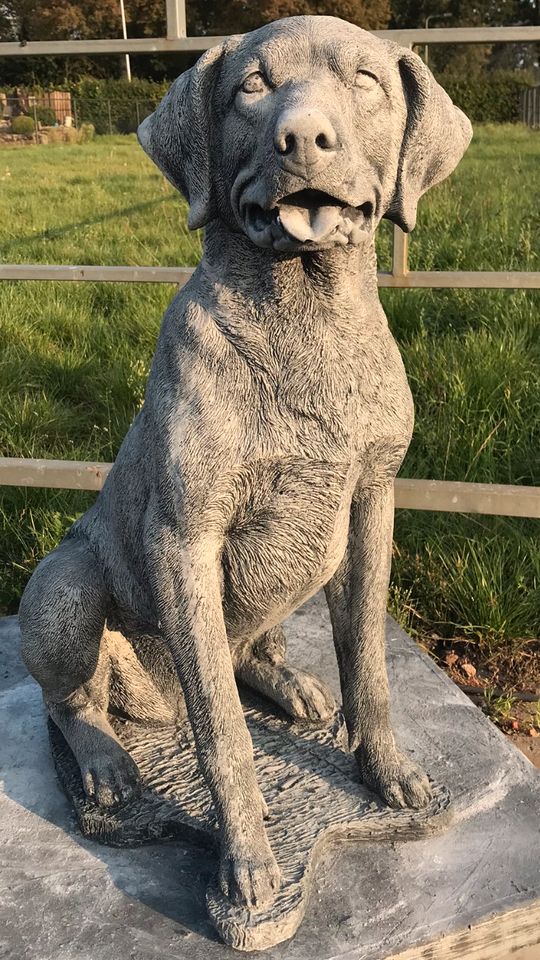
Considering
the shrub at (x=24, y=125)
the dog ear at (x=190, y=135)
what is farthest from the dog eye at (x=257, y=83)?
the shrub at (x=24, y=125)

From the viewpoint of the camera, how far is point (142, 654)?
6.31ft

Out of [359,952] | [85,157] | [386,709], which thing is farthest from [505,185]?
[359,952]

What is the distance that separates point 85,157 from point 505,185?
3.02m

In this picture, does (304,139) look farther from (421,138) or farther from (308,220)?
(421,138)

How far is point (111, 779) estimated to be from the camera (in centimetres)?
179

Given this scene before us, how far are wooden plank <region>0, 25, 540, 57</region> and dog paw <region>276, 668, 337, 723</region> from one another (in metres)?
1.64

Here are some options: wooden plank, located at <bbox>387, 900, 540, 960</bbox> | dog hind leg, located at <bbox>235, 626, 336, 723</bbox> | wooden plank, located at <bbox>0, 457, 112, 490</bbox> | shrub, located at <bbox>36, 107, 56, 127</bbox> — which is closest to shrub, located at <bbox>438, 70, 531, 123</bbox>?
shrub, located at <bbox>36, 107, 56, 127</bbox>

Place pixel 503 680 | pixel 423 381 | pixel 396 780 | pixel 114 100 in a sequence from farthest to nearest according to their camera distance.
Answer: pixel 114 100 → pixel 423 381 → pixel 503 680 → pixel 396 780

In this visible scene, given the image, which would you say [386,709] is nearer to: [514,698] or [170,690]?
[170,690]

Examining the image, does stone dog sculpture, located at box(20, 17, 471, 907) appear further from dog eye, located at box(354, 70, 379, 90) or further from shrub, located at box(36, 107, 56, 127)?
shrub, located at box(36, 107, 56, 127)

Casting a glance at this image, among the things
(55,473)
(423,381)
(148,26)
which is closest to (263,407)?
(55,473)

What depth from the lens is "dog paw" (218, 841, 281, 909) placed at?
1.51 m

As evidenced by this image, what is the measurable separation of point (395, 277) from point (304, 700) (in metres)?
1.25

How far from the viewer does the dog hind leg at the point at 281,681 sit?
2.04m
